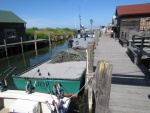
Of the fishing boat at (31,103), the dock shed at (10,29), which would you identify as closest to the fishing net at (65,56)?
the fishing boat at (31,103)

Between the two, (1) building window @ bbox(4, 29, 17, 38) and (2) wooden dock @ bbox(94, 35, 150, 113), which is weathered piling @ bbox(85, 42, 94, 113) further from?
(1) building window @ bbox(4, 29, 17, 38)

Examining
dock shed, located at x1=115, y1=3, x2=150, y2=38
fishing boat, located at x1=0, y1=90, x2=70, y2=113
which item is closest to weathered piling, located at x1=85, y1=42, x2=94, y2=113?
fishing boat, located at x1=0, y1=90, x2=70, y2=113

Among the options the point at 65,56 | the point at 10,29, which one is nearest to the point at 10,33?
the point at 10,29

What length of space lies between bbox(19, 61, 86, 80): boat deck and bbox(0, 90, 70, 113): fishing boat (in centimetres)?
221

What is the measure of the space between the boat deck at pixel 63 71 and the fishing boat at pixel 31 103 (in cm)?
221

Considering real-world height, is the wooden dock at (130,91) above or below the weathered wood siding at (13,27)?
below

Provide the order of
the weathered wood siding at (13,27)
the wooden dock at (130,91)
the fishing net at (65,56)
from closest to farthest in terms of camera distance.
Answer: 1. the wooden dock at (130,91)
2. the fishing net at (65,56)
3. the weathered wood siding at (13,27)

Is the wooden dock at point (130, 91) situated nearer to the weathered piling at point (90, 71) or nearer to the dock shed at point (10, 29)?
the weathered piling at point (90, 71)

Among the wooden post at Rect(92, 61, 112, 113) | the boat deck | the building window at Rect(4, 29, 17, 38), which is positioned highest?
the building window at Rect(4, 29, 17, 38)

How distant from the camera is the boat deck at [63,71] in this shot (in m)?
9.51

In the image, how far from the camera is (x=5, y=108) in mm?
7445

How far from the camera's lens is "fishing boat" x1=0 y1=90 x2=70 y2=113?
6.21 m

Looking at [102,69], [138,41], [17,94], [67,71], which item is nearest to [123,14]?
[138,41]

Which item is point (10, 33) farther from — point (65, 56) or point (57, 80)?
point (57, 80)
